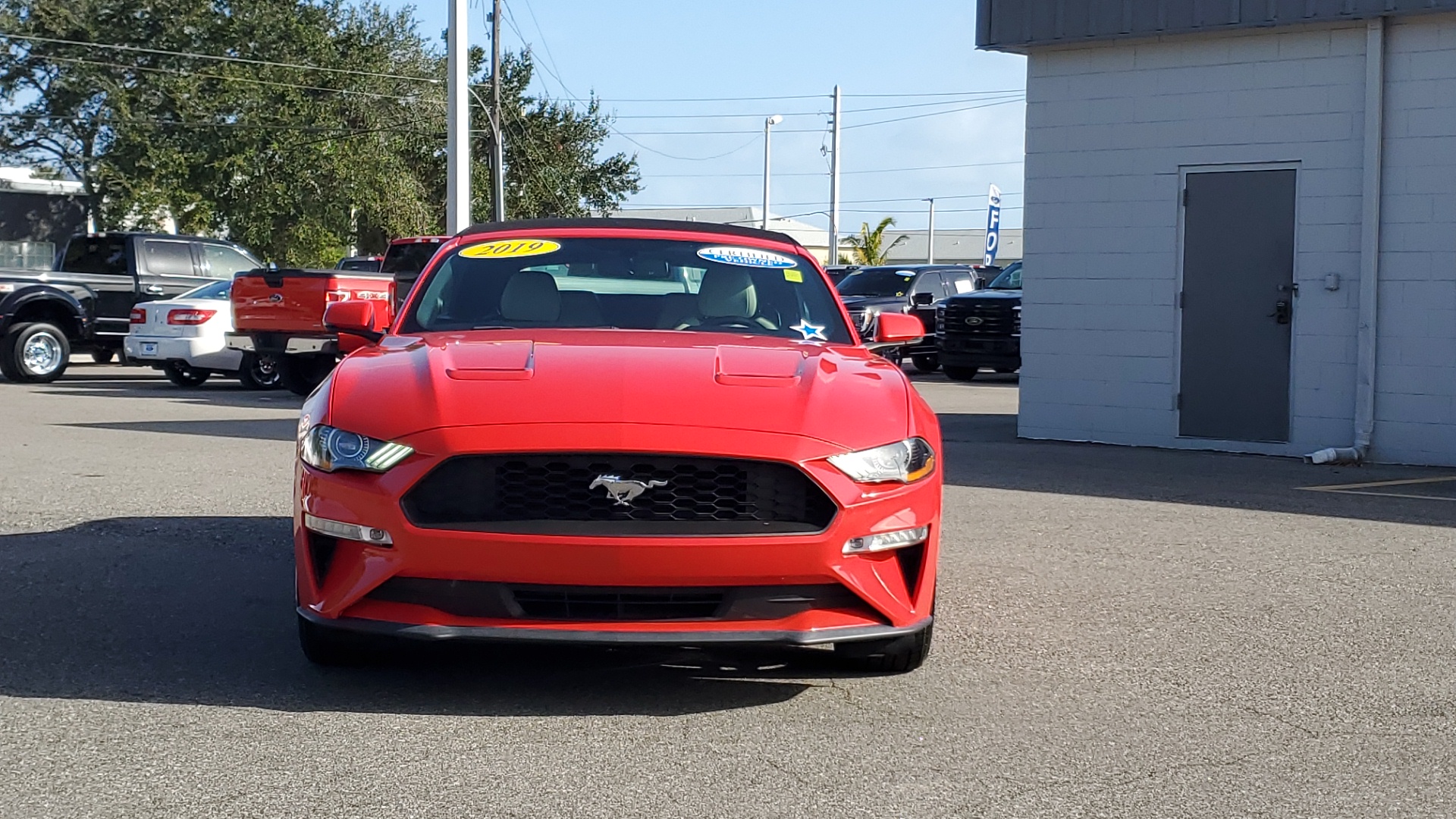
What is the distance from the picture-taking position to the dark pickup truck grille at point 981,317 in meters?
23.8

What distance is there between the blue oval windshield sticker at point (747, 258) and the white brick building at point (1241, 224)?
310 inches

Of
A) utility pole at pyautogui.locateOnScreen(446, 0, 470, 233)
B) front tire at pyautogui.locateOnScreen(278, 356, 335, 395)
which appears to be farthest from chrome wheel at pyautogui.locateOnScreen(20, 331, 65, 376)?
utility pole at pyautogui.locateOnScreen(446, 0, 470, 233)

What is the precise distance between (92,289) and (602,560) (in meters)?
19.1

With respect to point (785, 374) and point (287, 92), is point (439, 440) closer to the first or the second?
point (785, 374)

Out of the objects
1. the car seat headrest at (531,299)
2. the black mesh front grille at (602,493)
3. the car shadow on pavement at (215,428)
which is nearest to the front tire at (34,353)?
the car shadow on pavement at (215,428)

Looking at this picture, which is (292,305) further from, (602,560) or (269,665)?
(602,560)

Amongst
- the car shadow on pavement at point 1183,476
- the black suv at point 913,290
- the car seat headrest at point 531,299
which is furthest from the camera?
the black suv at point 913,290

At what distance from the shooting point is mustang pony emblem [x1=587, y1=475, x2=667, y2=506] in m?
4.61

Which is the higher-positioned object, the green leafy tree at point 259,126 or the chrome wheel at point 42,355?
the green leafy tree at point 259,126

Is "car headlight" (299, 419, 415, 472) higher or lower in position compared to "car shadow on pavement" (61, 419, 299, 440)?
higher

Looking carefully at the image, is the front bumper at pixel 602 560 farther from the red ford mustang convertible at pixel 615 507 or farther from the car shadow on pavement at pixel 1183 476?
the car shadow on pavement at pixel 1183 476

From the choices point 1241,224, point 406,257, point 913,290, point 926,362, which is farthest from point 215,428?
point 926,362

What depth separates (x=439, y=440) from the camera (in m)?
4.64

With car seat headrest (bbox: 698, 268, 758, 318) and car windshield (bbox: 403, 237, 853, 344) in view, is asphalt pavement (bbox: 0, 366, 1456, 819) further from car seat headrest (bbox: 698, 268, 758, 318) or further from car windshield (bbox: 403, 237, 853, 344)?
car seat headrest (bbox: 698, 268, 758, 318)
